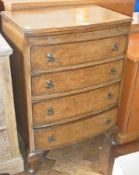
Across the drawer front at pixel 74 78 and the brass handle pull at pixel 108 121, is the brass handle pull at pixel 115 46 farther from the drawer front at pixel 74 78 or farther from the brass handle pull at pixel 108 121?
the brass handle pull at pixel 108 121

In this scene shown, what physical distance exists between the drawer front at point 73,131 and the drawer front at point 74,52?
15.7 inches

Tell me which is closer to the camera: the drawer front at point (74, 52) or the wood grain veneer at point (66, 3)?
the drawer front at point (74, 52)

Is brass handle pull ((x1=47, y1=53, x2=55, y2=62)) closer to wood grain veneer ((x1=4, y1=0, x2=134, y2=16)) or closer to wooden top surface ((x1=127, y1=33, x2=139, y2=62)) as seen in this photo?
wood grain veneer ((x1=4, y1=0, x2=134, y2=16))

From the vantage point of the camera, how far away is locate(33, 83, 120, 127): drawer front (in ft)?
4.68

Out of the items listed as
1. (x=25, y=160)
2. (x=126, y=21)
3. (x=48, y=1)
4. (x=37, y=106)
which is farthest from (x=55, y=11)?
(x=25, y=160)

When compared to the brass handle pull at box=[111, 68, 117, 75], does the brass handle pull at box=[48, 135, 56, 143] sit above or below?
below

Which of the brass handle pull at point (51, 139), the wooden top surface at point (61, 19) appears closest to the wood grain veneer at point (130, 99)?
the wooden top surface at point (61, 19)

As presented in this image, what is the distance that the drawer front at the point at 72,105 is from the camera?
1.43 meters

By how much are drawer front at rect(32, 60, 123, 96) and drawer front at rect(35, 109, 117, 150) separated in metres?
0.25

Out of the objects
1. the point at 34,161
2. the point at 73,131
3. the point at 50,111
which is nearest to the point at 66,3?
the point at 50,111

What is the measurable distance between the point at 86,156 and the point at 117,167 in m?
1.09

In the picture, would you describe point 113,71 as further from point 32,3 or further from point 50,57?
point 32,3

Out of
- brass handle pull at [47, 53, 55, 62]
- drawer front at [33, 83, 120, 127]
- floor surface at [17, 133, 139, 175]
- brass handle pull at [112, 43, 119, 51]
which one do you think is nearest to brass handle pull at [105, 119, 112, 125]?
drawer front at [33, 83, 120, 127]

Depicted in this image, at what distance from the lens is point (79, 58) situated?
1.36m
